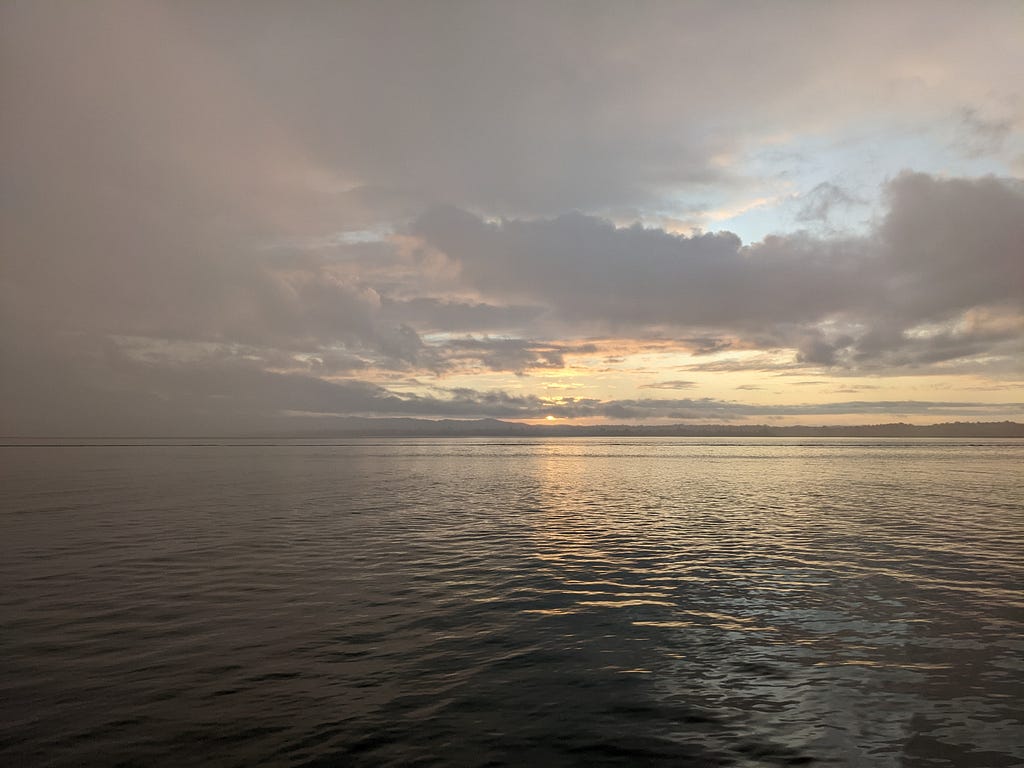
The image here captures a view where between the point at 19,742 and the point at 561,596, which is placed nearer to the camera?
the point at 19,742

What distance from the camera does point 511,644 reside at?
17.7 meters

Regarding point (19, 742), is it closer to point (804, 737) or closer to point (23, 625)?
point (23, 625)

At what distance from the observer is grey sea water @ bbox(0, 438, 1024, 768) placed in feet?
39.3

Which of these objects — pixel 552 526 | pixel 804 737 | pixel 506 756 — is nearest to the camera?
pixel 506 756

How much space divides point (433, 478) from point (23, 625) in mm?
64877

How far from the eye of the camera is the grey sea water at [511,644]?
39.3 ft

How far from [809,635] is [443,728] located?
476 inches

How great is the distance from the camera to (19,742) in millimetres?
11727

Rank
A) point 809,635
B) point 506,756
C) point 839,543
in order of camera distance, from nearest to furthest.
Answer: point 506,756
point 809,635
point 839,543

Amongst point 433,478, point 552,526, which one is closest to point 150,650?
point 552,526

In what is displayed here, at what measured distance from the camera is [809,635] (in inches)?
725

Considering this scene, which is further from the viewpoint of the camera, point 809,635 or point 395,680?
point 809,635

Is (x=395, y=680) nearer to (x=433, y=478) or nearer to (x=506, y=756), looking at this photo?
(x=506, y=756)

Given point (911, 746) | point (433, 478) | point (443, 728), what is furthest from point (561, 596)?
point (433, 478)
